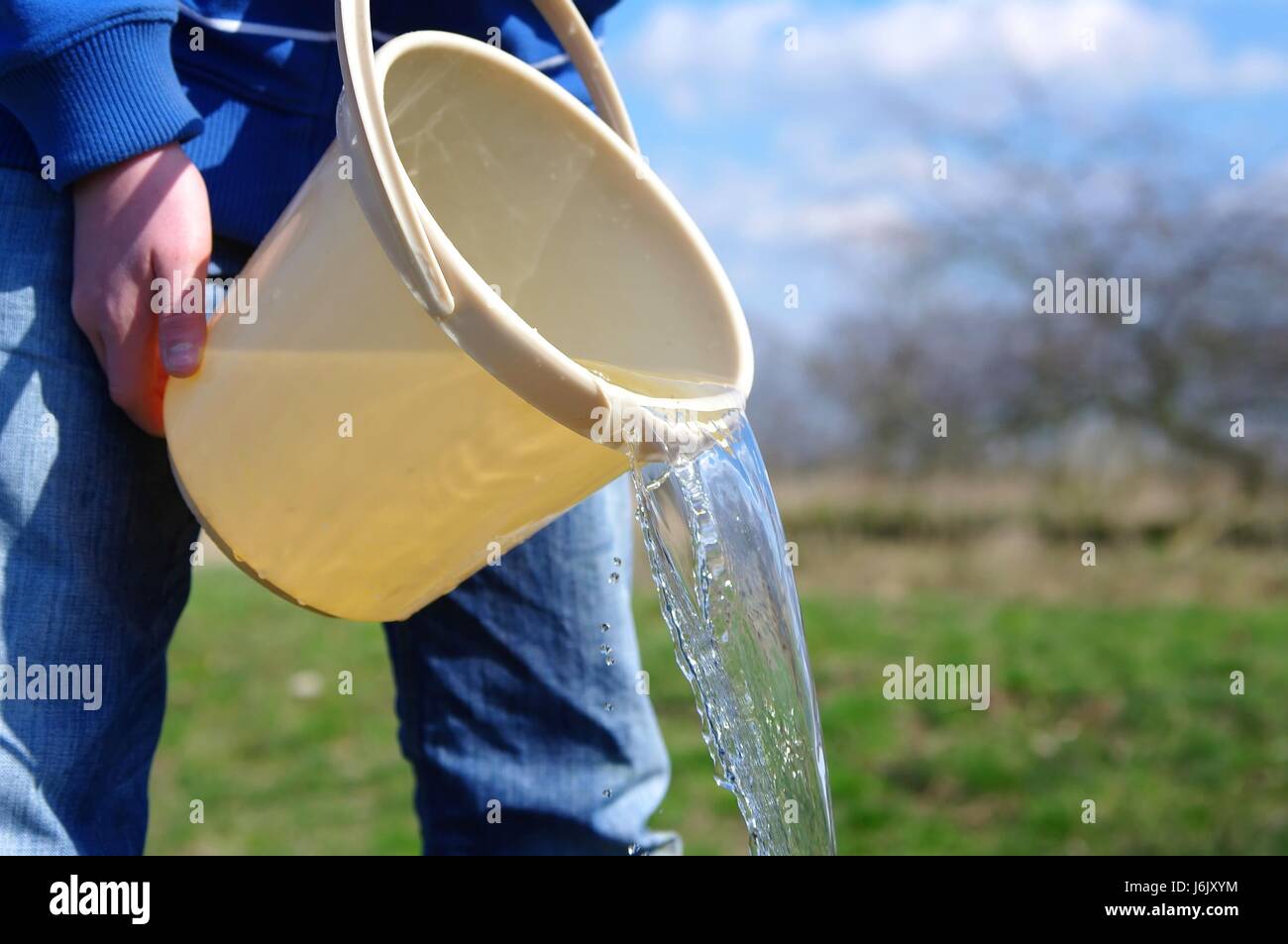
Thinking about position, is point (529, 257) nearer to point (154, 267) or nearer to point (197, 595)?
point (154, 267)

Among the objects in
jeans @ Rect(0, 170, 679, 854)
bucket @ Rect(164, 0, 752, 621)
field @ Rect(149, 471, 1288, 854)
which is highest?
bucket @ Rect(164, 0, 752, 621)

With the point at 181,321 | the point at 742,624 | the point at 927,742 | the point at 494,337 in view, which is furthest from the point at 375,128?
the point at 927,742

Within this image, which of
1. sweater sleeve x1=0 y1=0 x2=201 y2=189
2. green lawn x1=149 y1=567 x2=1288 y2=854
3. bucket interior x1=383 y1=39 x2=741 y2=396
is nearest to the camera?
sweater sleeve x1=0 y1=0 x2=201 y2=189

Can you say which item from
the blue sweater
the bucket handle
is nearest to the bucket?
the bucket handle

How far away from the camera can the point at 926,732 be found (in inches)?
137

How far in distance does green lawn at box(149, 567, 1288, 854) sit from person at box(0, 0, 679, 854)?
1799 mm

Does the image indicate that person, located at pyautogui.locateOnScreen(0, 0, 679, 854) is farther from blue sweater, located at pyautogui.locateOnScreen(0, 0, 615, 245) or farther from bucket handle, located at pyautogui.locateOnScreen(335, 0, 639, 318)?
bucket handle, located at pyautogui.locateOnScreen(335, 0, 639, 318)

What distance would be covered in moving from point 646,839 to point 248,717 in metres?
2.47

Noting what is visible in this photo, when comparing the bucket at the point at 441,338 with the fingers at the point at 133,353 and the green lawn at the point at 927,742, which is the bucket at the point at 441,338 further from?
the green lawn at the point at 927,742

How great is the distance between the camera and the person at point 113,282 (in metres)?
1.20

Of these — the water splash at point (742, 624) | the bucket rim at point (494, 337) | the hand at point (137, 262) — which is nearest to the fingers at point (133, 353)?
the hand at point (137, 262)

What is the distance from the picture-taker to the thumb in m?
1.22

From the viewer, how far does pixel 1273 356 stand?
6824 mm

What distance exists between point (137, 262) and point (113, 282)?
3cm
